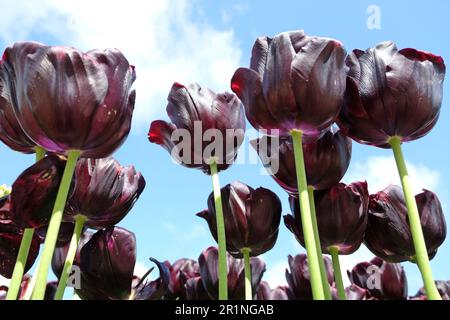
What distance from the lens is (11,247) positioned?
0.87 metres

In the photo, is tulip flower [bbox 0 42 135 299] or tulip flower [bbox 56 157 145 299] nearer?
tulip flower [bbox 0 42 135 299]

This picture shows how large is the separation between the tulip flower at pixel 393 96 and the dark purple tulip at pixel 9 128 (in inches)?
20.9

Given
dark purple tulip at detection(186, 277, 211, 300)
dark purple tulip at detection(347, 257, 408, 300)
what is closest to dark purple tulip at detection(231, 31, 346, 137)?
dark purple tulip at detection(186, 277, 211, 300)

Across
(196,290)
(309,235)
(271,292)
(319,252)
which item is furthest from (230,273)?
(309,235)

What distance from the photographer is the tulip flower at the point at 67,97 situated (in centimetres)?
68

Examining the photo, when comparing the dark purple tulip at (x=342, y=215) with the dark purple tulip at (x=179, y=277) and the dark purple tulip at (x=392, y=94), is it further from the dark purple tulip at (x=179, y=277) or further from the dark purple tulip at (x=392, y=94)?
the dark purple tulip at (x=179, y=277)

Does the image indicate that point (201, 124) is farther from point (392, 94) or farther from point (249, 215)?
point (392, 94)

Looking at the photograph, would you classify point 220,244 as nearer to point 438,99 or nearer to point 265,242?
point 265,242

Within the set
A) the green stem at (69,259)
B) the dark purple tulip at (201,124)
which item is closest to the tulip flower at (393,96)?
the dark purple tulip at (201,124)

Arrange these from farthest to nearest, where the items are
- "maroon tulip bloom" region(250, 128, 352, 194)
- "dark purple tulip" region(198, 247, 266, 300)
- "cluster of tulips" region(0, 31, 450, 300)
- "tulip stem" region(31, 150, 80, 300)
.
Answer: "dark purple tulip" region(198, 247, 266, 300) → "maroon tulip bloom" region(250, 128, 352, 194) → "cluster of tulips" region(0, 31, 450, 300) → "tulip stem" region(31, 150, 80, 300)

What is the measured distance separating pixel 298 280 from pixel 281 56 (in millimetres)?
583

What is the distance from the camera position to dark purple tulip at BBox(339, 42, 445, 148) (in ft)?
2.64

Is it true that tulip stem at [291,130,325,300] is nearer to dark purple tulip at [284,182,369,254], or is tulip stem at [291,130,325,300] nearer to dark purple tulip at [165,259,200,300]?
dark purple tulip at [284,182,369,254]

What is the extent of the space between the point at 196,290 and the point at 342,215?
0.41 m
